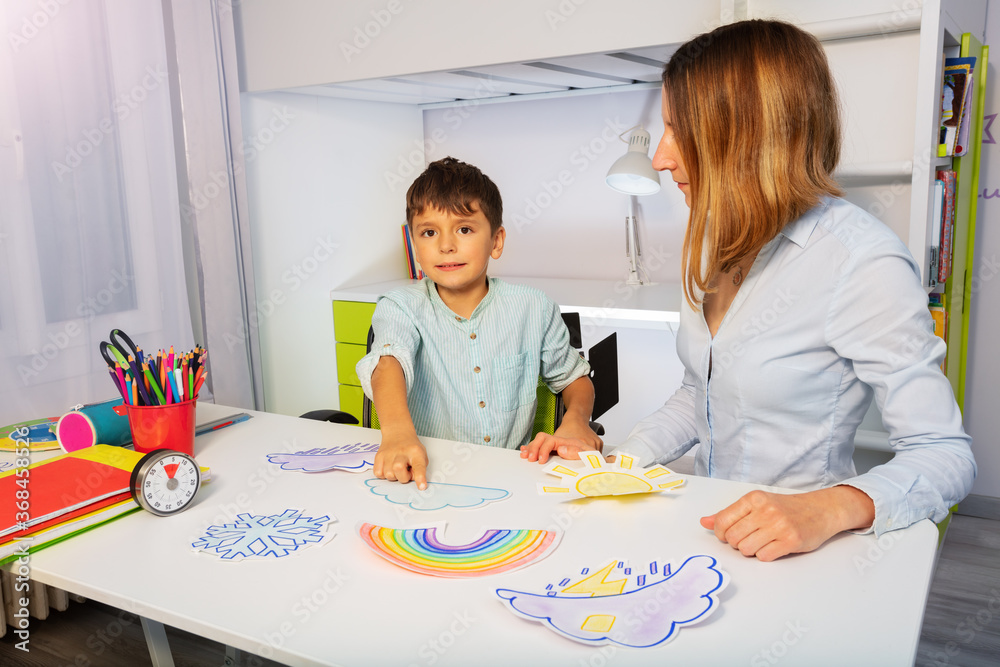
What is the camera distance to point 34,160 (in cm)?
194

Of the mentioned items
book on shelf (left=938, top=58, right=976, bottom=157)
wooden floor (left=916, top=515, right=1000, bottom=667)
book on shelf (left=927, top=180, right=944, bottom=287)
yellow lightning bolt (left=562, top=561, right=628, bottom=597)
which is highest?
book on shelf (left=938, top=58, right=976, bottom=157)

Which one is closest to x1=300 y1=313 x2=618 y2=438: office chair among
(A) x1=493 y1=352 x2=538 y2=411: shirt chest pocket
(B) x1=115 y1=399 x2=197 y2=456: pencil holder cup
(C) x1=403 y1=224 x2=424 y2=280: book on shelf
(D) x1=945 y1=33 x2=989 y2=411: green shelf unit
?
(A) x1=493 y1=352 x2=538 y2=411: shirt chest pocket

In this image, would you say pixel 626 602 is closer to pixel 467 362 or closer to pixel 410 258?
pixel 467 362

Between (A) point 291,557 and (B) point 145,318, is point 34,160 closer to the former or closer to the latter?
(B) point 145,318

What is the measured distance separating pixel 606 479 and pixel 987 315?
2209 mm

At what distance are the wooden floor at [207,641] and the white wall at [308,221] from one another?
99 cm

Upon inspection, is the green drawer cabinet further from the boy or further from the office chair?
the boy

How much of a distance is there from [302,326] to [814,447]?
2.14 m

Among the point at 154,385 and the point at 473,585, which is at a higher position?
the point at 154,385

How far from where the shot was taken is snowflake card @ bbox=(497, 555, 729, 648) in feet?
2.20

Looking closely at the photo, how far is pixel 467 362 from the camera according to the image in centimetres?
149

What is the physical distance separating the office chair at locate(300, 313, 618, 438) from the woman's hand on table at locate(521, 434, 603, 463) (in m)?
0.35

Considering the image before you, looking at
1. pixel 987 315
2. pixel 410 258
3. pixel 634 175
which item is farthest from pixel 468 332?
pixel 987 315

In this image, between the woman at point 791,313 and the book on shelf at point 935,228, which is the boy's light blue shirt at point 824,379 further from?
the book on shelf at point 935,228
